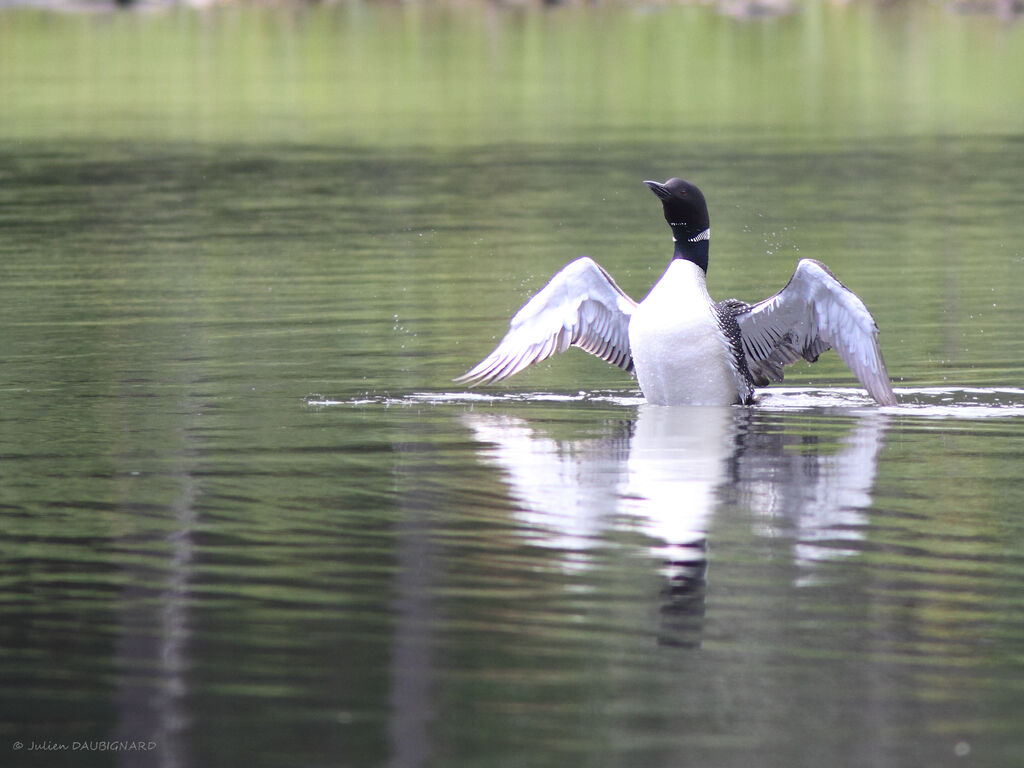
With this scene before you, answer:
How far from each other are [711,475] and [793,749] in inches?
156

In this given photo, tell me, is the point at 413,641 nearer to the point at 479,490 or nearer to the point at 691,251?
the point at 479,490

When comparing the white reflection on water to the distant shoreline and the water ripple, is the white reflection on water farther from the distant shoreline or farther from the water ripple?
the distant shoreline

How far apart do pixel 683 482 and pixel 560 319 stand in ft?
8.85

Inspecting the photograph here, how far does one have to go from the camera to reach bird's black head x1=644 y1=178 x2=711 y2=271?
1208cm

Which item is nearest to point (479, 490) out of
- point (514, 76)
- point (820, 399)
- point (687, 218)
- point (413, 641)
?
point (413, 641)

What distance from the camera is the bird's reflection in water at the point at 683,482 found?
28.4 feet

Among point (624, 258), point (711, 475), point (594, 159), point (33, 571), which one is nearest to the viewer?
point (33, 571)

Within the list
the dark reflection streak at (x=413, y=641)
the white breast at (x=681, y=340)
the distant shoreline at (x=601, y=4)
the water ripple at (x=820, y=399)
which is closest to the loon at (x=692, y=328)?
the white breast at (x=681, y=340)

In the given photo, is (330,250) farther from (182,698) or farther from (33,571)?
(182,698)

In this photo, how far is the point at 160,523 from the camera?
9242 millimetres

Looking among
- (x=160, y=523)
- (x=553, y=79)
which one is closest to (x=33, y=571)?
(x=160, y=523)

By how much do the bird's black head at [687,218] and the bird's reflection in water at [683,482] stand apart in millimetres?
906

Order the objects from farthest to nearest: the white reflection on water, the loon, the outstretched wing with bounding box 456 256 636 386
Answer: the outstretched wing with bounding box 456 256 636 386
the loon
the white reflection on water

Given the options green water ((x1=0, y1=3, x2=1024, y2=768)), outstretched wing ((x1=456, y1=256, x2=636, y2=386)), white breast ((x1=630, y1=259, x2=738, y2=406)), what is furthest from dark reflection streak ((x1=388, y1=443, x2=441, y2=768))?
outstretched wing ((x1=456, y1=256, x2=636, y2=386))
